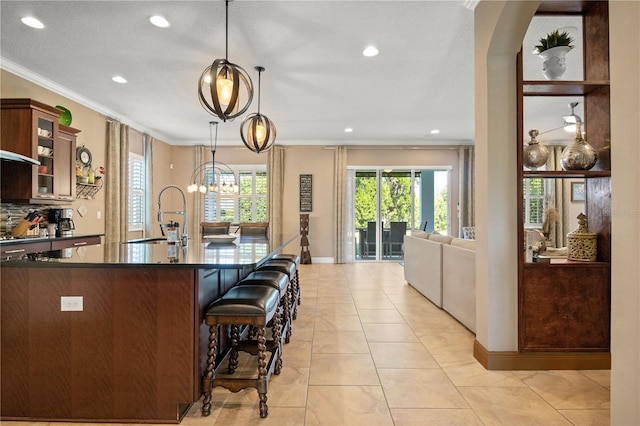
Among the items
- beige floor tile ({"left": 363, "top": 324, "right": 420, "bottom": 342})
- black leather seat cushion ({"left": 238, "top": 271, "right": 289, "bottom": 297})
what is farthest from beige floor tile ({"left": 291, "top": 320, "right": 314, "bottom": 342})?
black leather seat cushion ({"left": 238, "top": 271, "right": 289, "bottom": 297})

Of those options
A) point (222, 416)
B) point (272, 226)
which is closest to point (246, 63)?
point (222, 416)

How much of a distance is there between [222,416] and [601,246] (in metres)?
2.92

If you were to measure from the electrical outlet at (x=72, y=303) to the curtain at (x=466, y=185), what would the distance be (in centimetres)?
751

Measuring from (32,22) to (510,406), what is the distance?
15.8ft

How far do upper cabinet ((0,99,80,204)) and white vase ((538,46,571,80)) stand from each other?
5.06 meters

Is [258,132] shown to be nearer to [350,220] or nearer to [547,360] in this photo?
[547,360]

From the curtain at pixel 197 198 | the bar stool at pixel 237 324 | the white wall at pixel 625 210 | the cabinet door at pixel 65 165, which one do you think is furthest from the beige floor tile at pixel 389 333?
the curtain at pixel 197 198

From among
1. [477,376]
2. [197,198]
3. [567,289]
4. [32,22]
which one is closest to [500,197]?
[567,289]

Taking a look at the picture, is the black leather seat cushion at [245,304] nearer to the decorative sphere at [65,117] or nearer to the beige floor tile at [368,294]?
the beige floor tile at [368,294]

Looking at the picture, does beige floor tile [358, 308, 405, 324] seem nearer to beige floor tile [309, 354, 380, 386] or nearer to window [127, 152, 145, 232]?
beige floor tile [309, 354, 380, 386]

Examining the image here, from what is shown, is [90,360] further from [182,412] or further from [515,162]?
[515,162]

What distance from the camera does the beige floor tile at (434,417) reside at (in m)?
1.79

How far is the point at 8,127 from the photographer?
11.8 ft

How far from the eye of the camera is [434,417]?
6.03 feet
